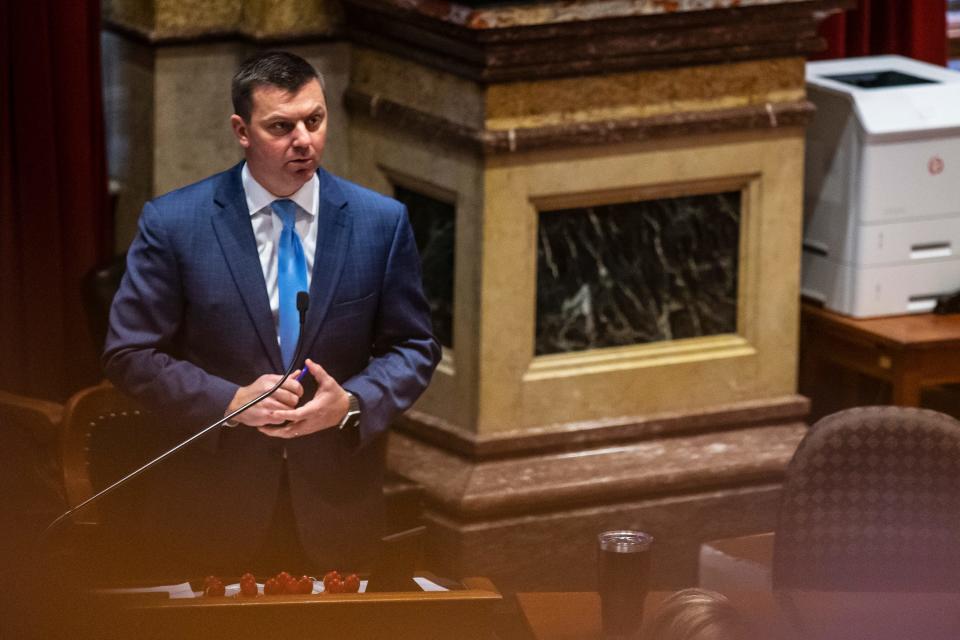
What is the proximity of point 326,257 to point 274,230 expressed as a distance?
9cm

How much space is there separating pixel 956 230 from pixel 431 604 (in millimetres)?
2845

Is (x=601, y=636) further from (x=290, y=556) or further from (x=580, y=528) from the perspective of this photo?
(x=580, y=528)

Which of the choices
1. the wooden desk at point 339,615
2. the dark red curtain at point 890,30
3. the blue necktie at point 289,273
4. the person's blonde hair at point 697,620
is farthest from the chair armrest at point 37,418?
the dark red curtain at point 890,30

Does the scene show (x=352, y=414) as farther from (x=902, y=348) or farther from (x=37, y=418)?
(x=902, y=348)

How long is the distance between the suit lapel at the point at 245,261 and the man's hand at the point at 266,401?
0.13 metres

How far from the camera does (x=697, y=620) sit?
5.00ft

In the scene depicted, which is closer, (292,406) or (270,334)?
(292,406)

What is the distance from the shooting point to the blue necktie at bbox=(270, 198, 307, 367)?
241 centimetres

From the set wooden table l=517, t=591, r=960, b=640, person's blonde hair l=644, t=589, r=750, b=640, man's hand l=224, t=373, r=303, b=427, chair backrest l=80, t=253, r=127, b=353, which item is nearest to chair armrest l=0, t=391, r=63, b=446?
A: chair backrest l=80, t=253, r=127, b=353

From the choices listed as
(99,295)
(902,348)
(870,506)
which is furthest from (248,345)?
(902,348)

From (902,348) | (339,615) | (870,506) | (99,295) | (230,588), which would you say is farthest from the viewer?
(902,348)

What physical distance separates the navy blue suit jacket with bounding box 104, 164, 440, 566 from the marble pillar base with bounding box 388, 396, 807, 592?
1.23 m

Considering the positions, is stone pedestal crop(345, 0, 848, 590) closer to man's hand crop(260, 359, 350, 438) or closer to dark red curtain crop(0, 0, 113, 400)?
dark red curtain crop(0, 0, 113, 400)

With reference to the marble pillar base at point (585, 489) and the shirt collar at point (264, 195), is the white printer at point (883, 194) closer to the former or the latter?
the marble pillar base at point (585, 489)
